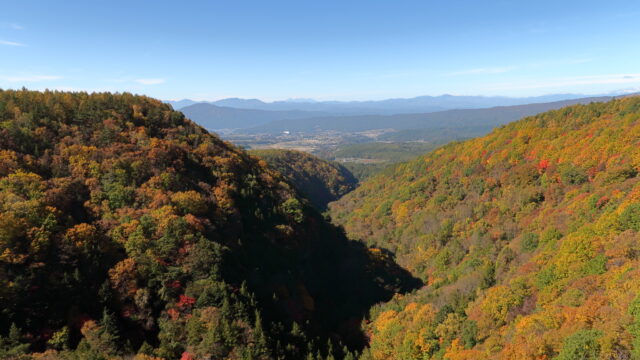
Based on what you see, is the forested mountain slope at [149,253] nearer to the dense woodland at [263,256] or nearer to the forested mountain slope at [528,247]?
the dense woodland at [263,256]

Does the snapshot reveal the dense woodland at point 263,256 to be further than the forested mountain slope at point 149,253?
No

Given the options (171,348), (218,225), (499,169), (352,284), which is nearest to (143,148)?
(218,225)

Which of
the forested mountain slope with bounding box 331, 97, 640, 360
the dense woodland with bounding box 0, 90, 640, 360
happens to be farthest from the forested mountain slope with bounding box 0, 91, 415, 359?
the forested mountain slope with bounding box 331, 97, 640, 360

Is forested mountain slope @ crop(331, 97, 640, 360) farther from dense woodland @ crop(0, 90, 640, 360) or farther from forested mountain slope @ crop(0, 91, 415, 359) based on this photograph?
forested mountain slope @ crop(0, 91, 415, 359)

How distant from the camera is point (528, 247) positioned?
5275cm

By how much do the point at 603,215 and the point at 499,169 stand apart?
166 feet

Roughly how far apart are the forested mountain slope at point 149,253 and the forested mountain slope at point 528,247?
12502 mm

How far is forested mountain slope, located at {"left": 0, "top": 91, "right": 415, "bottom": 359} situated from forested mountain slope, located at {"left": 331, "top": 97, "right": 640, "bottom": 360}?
12.5m

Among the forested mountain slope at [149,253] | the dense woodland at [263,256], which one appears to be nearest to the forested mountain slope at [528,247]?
the dense woodland at [263,256]

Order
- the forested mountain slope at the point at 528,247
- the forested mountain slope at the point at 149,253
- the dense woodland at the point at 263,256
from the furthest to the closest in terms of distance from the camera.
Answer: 1. the forested mountain slope at the point at 149,253
2. the dense woodland at the point at 263,256
3. the forested mountain slope at the point at 528,247

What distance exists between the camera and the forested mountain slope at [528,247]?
94.9ft

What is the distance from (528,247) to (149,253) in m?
58.8

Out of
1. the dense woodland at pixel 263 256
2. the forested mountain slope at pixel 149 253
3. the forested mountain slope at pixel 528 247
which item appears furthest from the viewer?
the forested mountain slope at pixel 149 253

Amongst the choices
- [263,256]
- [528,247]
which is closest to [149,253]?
[263,256]
